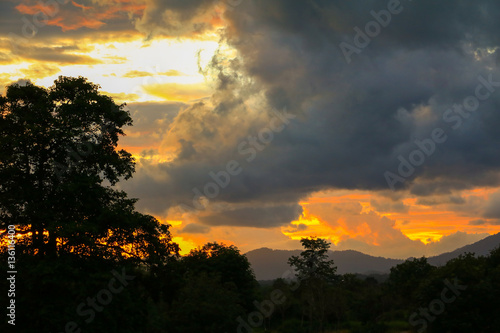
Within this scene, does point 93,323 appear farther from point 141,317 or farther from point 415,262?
point 415,262

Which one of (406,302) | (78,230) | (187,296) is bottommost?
(406,302)

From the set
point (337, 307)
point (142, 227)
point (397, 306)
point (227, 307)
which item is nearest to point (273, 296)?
point (337, 307)

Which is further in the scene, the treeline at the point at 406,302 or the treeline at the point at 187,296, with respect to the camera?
the treeline at the point at 406,302

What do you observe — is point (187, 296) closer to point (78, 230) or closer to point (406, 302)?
point (78, 230)

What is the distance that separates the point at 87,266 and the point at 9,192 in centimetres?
626

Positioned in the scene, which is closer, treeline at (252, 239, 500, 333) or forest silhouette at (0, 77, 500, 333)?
forest silhouette at (0, 77, 500, 333)

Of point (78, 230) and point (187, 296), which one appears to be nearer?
point (78, 230)

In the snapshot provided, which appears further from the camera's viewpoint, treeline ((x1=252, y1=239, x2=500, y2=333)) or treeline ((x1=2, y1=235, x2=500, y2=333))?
treeline ((x1=252, y1=239, x2=500, y2=333))

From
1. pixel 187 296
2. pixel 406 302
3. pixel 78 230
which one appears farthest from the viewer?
pixel 406 302

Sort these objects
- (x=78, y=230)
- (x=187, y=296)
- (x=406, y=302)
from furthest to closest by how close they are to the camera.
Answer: (x=406, y=302) → (x=187, y=296) → (x=78, y=230)

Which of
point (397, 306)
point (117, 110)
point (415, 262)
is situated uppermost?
point (117, 110)

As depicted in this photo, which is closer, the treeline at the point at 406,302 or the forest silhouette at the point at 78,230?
the forest silhouette at the point at 78,230

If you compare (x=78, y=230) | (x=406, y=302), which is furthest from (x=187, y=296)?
(x=406, y=302)

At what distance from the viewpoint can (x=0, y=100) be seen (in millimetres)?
33594
